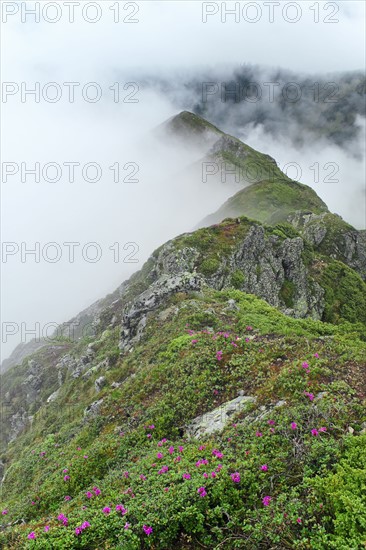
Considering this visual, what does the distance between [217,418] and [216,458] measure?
3250mm

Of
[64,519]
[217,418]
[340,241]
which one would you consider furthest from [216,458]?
[340,241]

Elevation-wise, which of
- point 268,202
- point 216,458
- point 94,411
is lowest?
point 94,411

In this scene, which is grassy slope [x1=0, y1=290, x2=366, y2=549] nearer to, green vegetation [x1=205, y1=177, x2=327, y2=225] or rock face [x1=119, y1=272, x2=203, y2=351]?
rock face [x1=119, y1=272, x2=203, y2=351]

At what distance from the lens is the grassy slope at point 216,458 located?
26.2ft

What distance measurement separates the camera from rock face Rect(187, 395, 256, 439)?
41.6ft

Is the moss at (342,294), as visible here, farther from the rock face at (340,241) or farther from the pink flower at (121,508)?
the pink flower at (121,508)

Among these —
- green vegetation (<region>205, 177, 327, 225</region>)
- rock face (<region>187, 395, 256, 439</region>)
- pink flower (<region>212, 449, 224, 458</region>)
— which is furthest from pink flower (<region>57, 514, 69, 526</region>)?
green vegetation (<region>205, 177, 327, 225</region>)

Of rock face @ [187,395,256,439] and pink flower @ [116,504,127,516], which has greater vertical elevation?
pink flower @ [116,504,127,516]

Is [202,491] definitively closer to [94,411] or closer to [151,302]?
[94,411]

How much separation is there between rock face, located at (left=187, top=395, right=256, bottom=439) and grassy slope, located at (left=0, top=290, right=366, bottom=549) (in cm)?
45

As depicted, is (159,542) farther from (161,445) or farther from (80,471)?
(80,471)

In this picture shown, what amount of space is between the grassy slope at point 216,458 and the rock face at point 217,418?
449 mm

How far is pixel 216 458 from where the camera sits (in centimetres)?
1002

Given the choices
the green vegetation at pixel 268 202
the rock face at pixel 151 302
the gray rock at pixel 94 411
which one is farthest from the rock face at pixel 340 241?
the gray rock at pixel 94 411
